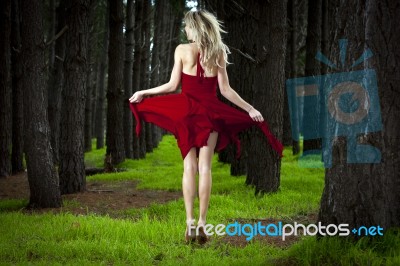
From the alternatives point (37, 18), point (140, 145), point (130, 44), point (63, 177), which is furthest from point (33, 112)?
point (140, 145)

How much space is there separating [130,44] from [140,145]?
15.3ft

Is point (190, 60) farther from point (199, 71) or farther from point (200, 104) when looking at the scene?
point (200, 104)

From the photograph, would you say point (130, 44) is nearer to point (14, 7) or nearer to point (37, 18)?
point (14, 7)

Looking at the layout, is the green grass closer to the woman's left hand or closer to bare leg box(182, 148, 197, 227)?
bare leg box(182, 148, 197, 227)

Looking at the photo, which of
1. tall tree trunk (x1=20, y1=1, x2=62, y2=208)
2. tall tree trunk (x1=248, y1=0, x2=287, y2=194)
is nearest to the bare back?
tall tree trunk (x1=248, y1=0, x2=287, y2=194)

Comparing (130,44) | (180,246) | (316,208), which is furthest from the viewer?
(130,44)

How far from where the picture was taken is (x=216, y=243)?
5.66 meters

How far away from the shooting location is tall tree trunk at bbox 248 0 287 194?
350 inches

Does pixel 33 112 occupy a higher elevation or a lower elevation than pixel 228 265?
higher

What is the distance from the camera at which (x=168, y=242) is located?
5699mm

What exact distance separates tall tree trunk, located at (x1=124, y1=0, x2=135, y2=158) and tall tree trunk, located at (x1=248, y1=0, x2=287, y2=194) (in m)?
9.21

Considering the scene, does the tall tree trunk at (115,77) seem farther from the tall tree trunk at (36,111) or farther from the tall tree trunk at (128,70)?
the tall tree trunk at (36,111)

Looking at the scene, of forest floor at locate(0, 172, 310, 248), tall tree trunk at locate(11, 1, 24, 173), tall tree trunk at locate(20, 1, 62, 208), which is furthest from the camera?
tall tree trunk at locate(11, 1, 24, 173)

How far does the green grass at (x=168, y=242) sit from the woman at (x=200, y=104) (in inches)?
21.5
